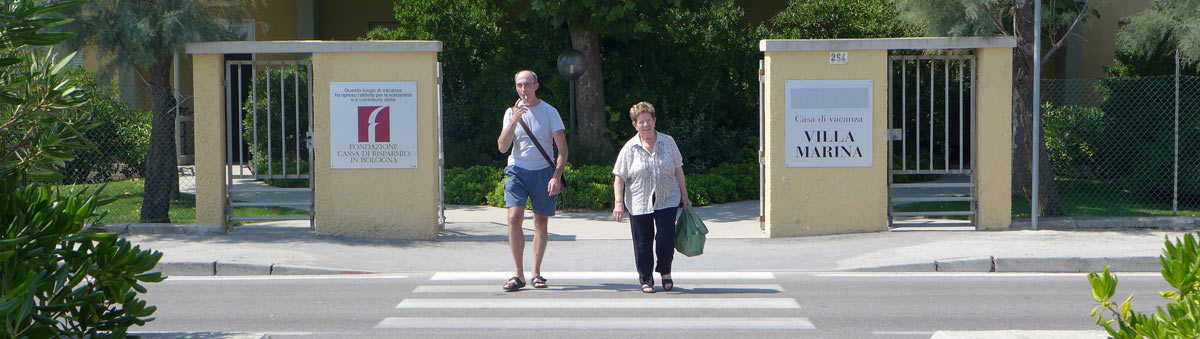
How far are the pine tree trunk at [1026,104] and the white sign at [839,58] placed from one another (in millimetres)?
2476

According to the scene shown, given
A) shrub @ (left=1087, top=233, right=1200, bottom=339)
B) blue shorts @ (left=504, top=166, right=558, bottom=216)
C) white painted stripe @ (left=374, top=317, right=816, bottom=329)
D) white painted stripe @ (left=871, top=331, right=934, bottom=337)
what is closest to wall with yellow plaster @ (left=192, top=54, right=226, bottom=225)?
blue shorts @ (left=504, top=166, right=558, bottom=216)

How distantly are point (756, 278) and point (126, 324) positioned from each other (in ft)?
19.4

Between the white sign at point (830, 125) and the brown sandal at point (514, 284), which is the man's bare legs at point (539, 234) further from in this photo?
the white sign at point (830, 125)

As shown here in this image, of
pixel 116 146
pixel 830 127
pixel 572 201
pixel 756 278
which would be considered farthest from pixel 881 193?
pixel 116 146

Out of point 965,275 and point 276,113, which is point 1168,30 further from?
point 276,113

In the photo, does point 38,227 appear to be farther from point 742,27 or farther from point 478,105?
point 742,27

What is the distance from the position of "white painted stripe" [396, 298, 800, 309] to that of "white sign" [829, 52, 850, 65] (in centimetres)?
396

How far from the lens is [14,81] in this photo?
15.4ft

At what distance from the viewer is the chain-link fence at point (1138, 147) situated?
44.3 feet

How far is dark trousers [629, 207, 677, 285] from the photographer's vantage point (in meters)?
8.33

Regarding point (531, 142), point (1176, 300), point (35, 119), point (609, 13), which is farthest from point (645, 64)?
point (1176, 300)

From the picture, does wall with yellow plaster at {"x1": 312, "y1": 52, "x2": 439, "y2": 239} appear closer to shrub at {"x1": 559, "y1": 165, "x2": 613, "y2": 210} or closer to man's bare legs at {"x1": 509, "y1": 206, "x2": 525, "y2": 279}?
shrub at {"x1": 559, "y1": 165, "x2": 613, "y2": 210}

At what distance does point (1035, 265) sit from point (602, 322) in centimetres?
464

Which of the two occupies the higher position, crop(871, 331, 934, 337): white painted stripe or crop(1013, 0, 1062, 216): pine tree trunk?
crop(1013, 0, 1062, 216): pine tree trunk
